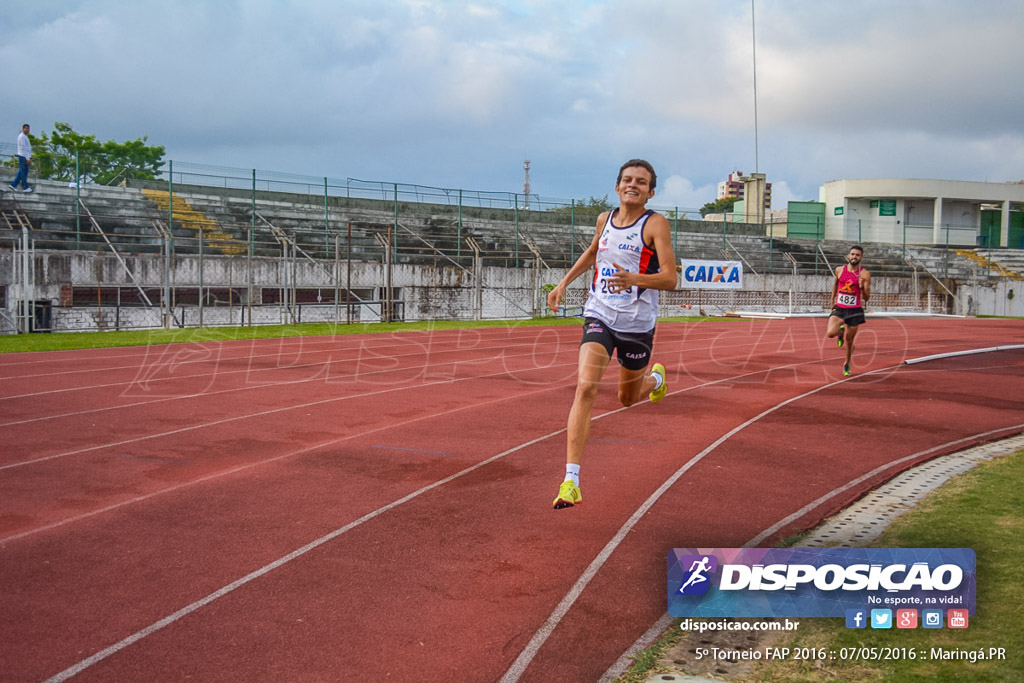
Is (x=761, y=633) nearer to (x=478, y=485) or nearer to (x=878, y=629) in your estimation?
(x=878, y=629)

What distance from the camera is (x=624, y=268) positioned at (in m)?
5.09

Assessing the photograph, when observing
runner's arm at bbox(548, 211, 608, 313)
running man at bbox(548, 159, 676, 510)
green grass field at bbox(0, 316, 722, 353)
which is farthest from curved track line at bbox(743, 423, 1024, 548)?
green grass field at bbox(0, 316, 722, 353)

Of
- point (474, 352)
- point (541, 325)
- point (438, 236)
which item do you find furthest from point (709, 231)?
point (474, 352)

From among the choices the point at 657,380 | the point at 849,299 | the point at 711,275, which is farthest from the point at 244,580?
the point at 711,275

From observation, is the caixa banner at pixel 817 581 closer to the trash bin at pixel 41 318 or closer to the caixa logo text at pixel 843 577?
the caixa logo text at pixel 843 577

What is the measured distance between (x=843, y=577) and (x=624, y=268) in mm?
2104

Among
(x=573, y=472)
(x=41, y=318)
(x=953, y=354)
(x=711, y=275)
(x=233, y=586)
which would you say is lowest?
(x=233, y=586)

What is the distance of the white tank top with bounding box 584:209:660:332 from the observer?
16.7 ft

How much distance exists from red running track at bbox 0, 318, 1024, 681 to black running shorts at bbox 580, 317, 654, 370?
0.99 metres

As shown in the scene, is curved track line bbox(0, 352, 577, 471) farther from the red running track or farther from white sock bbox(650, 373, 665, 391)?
white sock bbox(650, 373, 665, 391)

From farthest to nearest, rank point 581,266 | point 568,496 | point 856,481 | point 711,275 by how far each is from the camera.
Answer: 1. point 711,275
2. point 856,481
3. point 581,266
4. point 568,496

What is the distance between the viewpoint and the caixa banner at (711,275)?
106 ft

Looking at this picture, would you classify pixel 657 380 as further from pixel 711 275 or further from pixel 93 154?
pixel 93 154

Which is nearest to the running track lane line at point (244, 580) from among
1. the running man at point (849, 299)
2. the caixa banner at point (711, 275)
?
the running man at point (849, 299)
